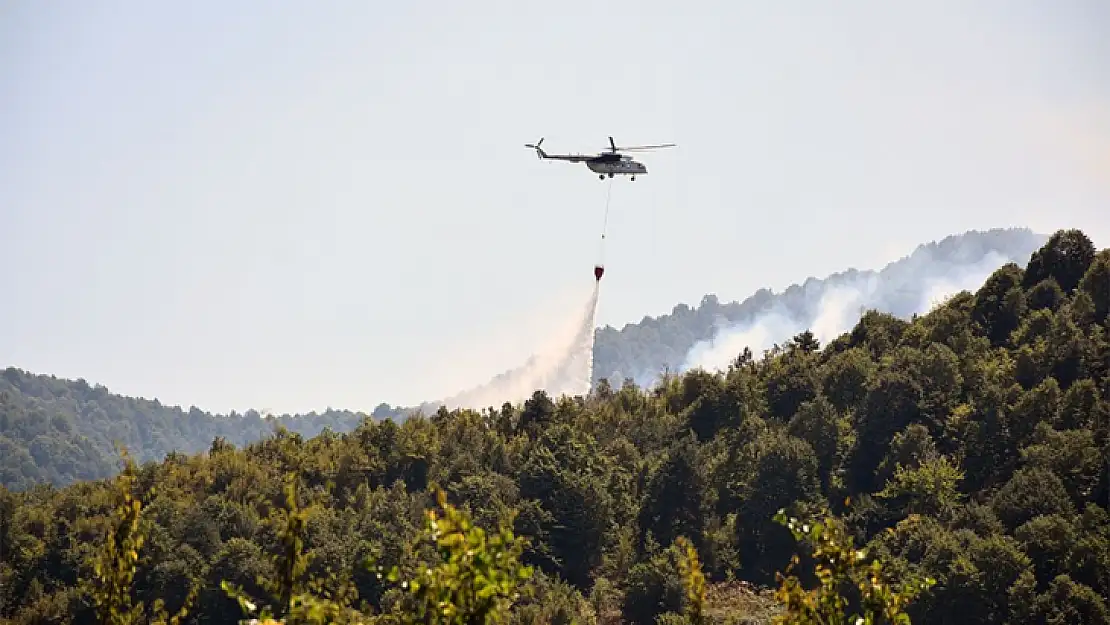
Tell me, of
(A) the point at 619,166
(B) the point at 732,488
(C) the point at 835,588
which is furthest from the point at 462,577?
(B) the point at 732,488

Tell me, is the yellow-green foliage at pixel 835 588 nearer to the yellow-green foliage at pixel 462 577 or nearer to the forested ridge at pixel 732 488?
the yellow-green foliage at pixel 462 577

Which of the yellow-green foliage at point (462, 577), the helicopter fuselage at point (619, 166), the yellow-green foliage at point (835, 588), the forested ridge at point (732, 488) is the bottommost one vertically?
the yellow-green foliage at point (462, 577)

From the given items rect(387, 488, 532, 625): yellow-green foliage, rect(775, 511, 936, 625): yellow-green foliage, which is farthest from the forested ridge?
rect(387, 488, 532, 625): yellow-green foliage

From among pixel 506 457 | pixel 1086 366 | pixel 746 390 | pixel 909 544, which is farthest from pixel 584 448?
pixel 1086 366

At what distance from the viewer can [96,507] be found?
11962cm

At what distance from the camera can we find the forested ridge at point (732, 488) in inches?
3757

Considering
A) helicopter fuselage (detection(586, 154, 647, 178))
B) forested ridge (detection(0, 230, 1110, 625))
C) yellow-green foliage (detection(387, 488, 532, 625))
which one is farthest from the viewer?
helicopter fuselage (detection(586, 154, 647, 178))

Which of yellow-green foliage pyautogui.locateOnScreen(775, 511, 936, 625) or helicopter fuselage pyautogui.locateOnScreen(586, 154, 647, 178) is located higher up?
helicopter fuselage pyautogui.locateOnScreen(586, 154, 647, 178)

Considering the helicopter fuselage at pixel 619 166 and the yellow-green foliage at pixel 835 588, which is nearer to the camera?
the yellow-green foliage at pixel 835 588

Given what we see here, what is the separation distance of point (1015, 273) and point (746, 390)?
2434 centimetres

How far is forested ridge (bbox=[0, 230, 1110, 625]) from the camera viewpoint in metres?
95.4

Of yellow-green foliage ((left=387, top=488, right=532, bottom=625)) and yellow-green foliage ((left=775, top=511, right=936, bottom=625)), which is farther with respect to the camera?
yellow-green foliage ((left=775, top=511, right=936, bottom=625))

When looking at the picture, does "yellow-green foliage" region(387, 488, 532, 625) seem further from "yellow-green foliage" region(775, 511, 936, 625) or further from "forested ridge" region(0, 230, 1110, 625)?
"forested ridge" region(0, 230, 1110, 625)

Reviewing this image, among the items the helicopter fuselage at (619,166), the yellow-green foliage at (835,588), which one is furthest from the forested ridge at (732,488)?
the yellow-green foliage at (835,588)
